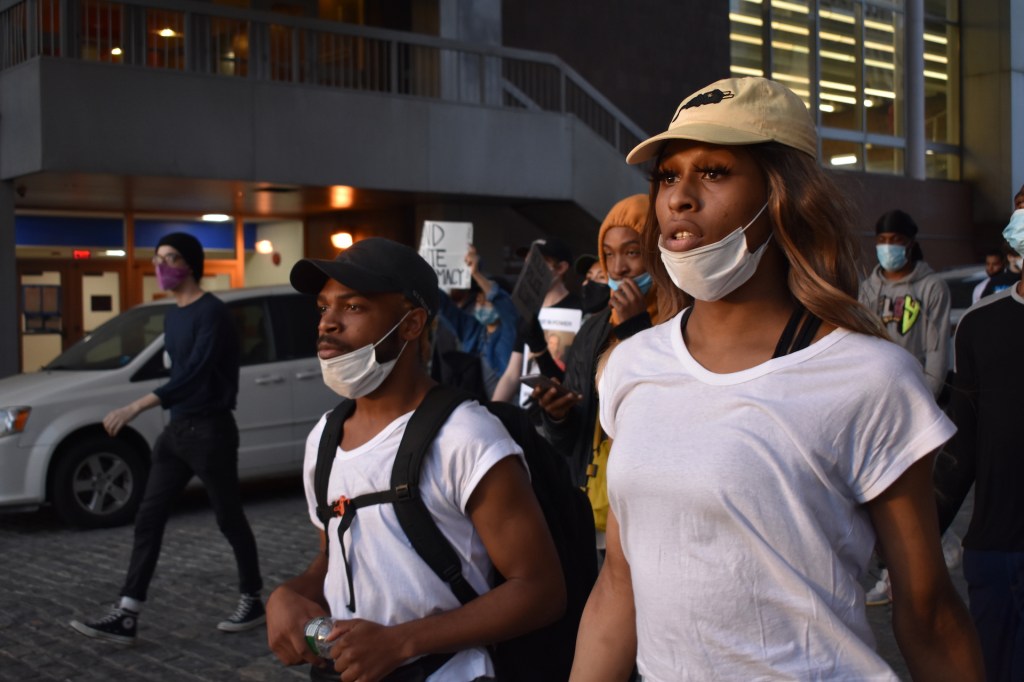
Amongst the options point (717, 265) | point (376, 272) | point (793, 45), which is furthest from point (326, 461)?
point (793, 45)

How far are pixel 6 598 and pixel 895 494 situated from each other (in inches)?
283

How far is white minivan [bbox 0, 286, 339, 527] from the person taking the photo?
1012 centimetres

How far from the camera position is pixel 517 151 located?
20.0m

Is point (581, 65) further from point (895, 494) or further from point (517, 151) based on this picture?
point (895, 494)

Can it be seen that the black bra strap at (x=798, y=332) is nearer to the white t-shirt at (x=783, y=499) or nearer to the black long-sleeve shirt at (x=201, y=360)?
the white t-shirt at (x=783, y=499)

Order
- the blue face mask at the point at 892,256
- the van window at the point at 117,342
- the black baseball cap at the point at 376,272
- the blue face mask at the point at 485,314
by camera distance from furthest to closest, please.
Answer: the van window at the point at 117,342, the blue face mask at the point at 485,314, the blue face mask at the point at 892,256, the black baseball cap at the point at 376,272

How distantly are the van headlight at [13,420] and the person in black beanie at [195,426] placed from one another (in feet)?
10.5

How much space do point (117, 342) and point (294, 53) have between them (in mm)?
8390

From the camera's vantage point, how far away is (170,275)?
727 cm

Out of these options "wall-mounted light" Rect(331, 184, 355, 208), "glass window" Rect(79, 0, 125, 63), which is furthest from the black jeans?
"wall-mounted light" Rect(331, 184, 355, 208)

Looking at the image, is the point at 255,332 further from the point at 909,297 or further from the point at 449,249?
the point at 909,297

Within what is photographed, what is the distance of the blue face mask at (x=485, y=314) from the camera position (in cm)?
982

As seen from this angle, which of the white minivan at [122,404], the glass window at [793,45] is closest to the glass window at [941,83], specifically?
the glass window at [793,45]

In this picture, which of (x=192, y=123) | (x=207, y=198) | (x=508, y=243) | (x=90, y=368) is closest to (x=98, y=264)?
(x=207, y=198)
